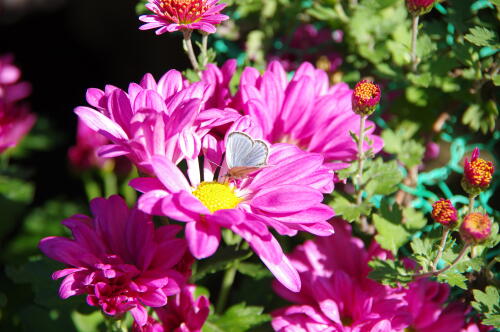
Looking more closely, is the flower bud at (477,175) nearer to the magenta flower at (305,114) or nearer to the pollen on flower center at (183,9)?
the magenta flower at (305,114)

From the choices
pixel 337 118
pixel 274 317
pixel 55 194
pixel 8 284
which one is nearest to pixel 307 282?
pixel 274 317

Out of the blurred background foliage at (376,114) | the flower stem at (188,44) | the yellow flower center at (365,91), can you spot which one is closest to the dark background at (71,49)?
the blurred background foliage at (376,114)

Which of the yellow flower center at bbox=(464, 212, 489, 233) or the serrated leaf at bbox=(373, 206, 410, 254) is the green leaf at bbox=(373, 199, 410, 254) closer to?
the serrated leaf at bbox=(373, 206, 410, 254)

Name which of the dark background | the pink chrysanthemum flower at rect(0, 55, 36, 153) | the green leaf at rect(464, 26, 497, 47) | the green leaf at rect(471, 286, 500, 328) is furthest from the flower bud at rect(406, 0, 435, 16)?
the dark background

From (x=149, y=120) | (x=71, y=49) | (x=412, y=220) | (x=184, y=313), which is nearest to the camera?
(x=149, y=120)

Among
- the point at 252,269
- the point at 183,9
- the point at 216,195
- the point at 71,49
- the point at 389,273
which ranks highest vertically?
the point at 183,9

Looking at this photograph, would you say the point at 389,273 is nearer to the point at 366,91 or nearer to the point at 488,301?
the point at 488,301

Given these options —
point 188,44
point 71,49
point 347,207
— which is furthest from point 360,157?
point 71,49
